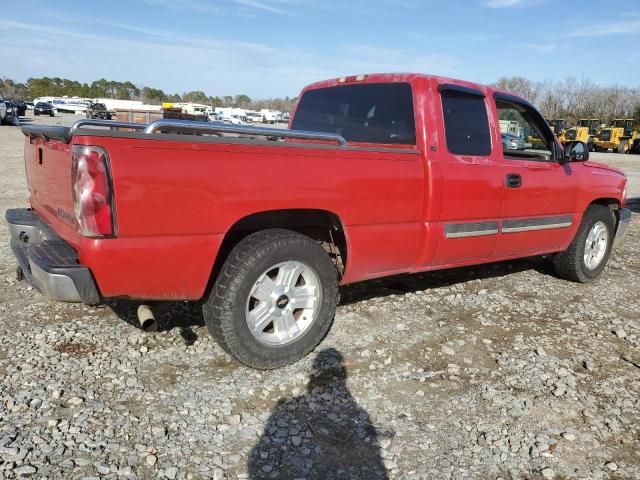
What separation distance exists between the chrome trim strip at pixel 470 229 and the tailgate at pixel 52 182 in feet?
8.52

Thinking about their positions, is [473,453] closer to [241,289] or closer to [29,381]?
[241,289]

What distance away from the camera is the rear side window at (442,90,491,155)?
13.6 feet

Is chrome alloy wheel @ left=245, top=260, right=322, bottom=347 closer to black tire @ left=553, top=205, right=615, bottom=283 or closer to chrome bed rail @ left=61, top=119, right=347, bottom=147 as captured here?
chrome bed rail @ left=61, top=119, right=347, bottom=147

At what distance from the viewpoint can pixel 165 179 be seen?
2.79m

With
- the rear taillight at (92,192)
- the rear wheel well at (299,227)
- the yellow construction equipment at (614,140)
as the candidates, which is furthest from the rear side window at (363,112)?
the yellow construction equipment at (614,140)

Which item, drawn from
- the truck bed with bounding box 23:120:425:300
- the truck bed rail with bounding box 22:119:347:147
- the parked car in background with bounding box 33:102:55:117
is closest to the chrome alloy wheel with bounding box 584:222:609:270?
the truck bed with bounding box 23:120:425:300

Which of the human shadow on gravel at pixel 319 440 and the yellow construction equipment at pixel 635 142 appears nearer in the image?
the human shadow on gravel at pixel 319 440

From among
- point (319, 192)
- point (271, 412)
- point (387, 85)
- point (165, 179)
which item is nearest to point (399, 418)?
point (271, 412)

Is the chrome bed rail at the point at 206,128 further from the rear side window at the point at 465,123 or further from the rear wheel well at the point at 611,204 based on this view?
the rear wheel well at the point at 611,204

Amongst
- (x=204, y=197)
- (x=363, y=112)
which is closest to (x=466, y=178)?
(x=363, y=112)

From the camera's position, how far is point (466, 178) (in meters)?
4.12

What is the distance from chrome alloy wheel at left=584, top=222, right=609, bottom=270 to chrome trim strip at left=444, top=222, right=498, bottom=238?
1.79m

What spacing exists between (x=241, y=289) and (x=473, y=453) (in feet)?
5.08

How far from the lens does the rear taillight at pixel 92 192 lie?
104 inches
